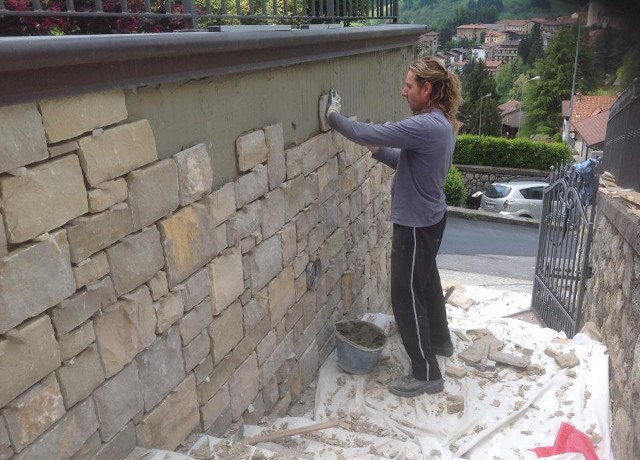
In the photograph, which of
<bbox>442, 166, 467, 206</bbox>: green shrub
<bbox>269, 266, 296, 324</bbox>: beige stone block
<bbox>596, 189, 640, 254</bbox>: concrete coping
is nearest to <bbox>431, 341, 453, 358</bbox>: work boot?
<bbox>269, 266, 296, 324</bbox>: beige stone block

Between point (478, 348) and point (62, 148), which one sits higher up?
point (62, 148)

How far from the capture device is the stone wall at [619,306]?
2.97 meters

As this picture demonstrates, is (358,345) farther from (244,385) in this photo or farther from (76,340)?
(76,340)

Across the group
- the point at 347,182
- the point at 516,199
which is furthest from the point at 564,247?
the point at 516,199

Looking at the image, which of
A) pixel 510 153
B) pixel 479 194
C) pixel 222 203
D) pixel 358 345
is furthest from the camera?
pixel 510 153

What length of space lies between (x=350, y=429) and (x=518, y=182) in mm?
15732

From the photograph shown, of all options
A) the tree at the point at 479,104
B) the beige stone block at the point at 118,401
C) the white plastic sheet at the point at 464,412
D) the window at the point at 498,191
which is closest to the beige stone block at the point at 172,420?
the beige stone block at the point at 118,401

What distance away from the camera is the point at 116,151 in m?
1.90

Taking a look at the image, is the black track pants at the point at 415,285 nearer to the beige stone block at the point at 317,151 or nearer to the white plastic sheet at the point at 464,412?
the white plastic sheet at the point at 464,412

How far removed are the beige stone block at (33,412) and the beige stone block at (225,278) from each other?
0.89 meters

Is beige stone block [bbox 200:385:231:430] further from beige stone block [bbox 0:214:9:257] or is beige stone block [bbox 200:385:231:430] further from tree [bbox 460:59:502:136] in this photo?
tree [bbox 460:59:502:136]

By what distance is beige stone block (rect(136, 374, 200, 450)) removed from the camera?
221cm

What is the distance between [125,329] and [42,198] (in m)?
0.62

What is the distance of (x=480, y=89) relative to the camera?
4044cm
